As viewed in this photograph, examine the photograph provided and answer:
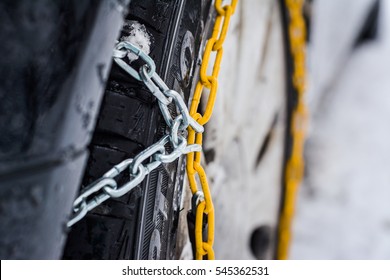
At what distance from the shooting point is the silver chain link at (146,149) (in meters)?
0.45

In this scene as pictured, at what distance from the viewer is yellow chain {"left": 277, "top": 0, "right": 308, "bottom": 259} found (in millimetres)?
1282

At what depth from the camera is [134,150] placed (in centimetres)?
53

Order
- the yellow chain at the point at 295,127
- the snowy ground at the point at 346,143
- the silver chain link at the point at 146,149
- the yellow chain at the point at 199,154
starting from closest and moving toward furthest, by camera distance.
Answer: the silver chain link at the point at 146,149, the yellow chain at the point at 199,154, the yellow chain at the point at 295,127, the snowy ground at the point at 346,143

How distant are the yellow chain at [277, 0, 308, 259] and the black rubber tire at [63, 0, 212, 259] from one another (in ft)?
2.52

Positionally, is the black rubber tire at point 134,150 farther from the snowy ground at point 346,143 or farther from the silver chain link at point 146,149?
the snowy ground at point 346,143

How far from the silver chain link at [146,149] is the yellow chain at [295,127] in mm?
838

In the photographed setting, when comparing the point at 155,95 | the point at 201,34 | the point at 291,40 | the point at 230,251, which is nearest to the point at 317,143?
the point at 291,40

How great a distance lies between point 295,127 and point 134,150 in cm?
94

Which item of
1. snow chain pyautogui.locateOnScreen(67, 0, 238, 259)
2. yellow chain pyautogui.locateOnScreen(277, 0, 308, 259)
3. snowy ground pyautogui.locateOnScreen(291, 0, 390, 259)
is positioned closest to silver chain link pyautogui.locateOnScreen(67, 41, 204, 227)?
snow chain pyautogui.locateOnScreen(67, 0, 238, 259)

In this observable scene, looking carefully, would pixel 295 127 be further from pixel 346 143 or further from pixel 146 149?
pixel 146 149

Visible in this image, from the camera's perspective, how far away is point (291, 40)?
127 cm

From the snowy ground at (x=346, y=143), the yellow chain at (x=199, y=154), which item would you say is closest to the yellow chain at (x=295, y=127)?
the snowy ground at (x=346, y=143)

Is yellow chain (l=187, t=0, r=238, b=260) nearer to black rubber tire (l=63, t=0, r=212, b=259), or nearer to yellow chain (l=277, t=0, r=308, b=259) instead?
black rubber tire (l=63, t=0, r=212, b=259)

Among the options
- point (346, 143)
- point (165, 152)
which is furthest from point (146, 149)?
point (346, 143)
